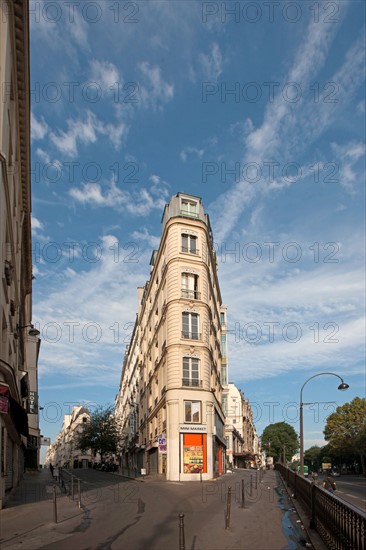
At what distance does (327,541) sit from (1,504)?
39.0 ft

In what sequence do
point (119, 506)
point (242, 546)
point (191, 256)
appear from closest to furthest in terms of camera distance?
1. point (242, 546)
2. point (119, 506)
3. point (191, 256)

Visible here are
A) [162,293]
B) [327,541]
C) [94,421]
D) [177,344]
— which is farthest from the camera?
[94,421]

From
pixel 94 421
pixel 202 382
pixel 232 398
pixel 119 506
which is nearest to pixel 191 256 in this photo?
pixel 202 382

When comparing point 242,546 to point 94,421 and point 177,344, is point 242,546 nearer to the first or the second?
point 177,344

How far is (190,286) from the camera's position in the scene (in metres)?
40.8

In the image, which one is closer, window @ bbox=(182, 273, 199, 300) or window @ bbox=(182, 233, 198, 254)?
window @ bbox=(182, 273, 199, 300)

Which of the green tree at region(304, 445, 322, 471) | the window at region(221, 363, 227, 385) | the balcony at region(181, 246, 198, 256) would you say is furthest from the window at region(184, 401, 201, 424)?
the green tree at region(304, 445, 322, 471)

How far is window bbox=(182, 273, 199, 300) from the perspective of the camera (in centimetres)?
4025

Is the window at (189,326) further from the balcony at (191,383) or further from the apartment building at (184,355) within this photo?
the balcony at (191,383)

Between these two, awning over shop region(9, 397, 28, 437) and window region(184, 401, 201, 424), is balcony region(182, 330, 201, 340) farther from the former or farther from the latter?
awning over shop region(9, 397, 28, 437)

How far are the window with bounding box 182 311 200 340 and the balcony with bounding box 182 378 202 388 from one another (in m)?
3.44

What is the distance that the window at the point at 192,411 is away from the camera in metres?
37.2

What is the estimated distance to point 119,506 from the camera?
1775 centimetres

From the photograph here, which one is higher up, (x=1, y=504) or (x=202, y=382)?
(x=202, y=382)
